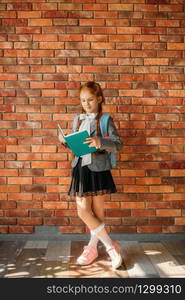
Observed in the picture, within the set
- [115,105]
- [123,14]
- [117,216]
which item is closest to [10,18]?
[123,14]

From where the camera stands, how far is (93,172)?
2729mm

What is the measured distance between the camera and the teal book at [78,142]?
248cm

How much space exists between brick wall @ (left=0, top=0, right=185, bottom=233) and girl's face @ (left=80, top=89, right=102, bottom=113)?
2.07 feet

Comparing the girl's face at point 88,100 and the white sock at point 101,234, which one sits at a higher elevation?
the girl's face at point 88,100

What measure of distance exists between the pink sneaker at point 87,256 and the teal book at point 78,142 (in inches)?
33.8

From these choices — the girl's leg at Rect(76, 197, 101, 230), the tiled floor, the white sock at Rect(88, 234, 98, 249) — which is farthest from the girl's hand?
the tiled floor

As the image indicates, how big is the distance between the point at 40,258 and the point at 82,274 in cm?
49

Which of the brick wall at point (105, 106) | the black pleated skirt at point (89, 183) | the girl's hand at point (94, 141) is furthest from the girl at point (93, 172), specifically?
the brick wall at point (105, 106)

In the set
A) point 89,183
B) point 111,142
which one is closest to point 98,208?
point 89,183

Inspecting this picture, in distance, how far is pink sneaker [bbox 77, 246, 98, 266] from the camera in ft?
9.13

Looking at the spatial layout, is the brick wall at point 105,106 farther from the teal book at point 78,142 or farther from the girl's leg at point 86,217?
the teal book at point 78,142

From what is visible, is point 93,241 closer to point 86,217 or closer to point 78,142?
point 86,217

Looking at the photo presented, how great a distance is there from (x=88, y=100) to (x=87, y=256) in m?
1.28

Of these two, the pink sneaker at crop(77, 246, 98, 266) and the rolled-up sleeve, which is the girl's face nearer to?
the rolled-up sleeve
